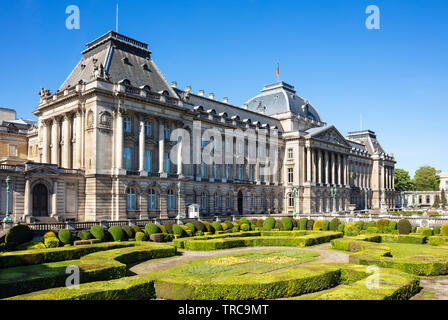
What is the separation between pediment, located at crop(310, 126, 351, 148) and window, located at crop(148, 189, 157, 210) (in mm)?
39361

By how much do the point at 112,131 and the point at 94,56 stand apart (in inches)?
481

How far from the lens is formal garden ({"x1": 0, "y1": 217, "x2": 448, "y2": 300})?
51.6 feet

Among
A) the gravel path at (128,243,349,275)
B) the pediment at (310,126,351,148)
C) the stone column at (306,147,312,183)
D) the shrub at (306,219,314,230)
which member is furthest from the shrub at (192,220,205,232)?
the pediment at (310,126,351,148)

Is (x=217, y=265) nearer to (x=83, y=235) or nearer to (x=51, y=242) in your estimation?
(x=51, y=242)

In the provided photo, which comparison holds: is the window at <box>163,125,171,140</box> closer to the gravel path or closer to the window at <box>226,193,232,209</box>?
the window at <box>226,193,232,209</box>

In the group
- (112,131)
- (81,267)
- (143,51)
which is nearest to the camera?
(81,267)

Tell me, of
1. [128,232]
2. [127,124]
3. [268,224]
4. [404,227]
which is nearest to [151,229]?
[128,232]

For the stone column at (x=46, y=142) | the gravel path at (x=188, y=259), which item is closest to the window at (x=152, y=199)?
the stone column at (x=46, y=142)

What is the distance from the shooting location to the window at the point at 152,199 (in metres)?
50.8

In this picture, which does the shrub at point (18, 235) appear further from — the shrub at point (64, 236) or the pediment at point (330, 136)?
the pediment at point (330, 136)

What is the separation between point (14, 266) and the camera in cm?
2377

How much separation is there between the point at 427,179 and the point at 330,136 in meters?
94.8
